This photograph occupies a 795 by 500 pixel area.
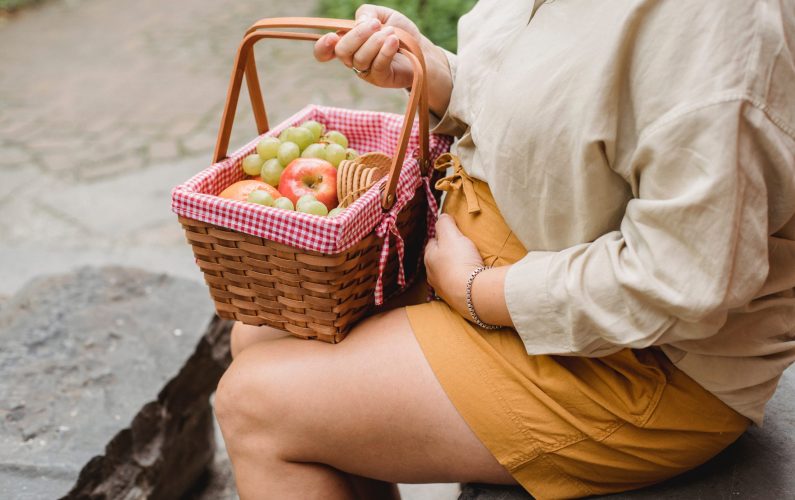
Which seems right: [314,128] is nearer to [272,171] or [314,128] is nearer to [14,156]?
[272,171]

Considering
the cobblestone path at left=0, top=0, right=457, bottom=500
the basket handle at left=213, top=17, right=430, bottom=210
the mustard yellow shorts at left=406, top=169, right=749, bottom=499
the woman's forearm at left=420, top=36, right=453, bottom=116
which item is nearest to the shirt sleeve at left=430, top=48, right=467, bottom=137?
the woman's forearm at left=420, top=36, right=453, bottom=116

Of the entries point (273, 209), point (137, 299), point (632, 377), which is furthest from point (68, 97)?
point (632, 377)

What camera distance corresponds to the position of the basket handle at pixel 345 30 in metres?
1.17

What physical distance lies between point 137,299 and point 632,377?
1.52 m

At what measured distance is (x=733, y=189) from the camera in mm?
863

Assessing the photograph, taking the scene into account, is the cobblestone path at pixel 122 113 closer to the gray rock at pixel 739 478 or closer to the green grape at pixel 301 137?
the gray rock at pixel 739 478

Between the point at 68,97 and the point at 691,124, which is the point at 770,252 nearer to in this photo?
the point at 691,124

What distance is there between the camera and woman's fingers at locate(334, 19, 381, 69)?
122 centimetres

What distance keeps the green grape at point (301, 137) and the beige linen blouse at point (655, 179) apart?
1.23ft

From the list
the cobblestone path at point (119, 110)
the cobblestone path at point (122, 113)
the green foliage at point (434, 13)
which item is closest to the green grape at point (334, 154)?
the cobblestone path at point (122, 113)

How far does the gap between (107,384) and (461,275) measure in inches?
43.0

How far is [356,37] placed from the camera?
1.23 metres

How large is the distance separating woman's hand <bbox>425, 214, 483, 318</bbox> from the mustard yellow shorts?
6cm

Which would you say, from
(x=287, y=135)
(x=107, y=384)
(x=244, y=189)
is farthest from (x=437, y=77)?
A: (x=107, y=384)
